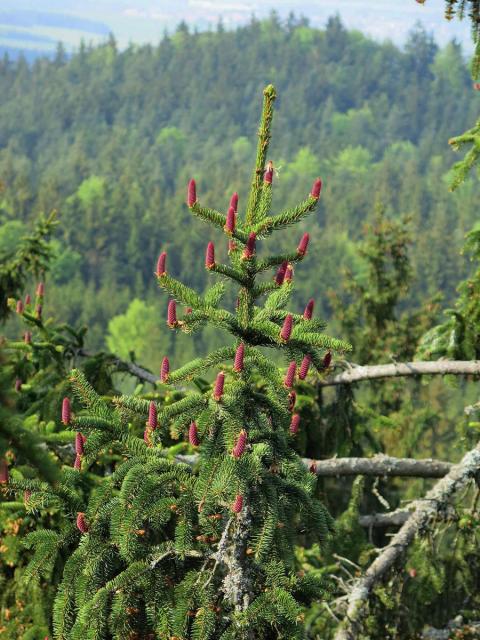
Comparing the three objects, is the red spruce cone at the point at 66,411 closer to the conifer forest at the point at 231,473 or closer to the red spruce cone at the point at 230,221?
the conifer forest at the point at 231,473

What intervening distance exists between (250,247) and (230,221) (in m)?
0.18

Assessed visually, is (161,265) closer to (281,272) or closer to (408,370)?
(281,272)

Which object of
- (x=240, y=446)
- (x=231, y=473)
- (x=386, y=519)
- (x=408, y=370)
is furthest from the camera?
(x=386, y=519)

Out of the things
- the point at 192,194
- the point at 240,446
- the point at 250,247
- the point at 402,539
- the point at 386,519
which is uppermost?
the point at 192,194

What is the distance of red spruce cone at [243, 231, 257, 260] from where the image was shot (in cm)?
482

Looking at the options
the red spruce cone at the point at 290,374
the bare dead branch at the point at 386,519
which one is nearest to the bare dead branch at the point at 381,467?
the bare dead branch at the point at 386,519

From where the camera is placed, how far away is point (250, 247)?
4863 millimetres

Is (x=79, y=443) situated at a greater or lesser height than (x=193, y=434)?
lesser

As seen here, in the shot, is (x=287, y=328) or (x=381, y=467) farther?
(x=381, y=467)

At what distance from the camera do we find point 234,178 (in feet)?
561

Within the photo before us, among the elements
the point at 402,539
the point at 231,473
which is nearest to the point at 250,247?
the point at 231,473

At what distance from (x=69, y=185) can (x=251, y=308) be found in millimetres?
160376

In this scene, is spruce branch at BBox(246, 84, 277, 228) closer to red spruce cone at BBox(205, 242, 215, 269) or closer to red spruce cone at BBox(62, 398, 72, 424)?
red spruce cone at BBox(205, 242, 215, 269)

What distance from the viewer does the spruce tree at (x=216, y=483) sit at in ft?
16.0
